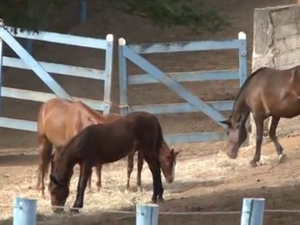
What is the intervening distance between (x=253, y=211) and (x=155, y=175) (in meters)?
4.26

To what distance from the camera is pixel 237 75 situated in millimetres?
13125

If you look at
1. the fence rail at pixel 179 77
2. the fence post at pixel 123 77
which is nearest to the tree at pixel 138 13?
the fence rail at pixel 179 77

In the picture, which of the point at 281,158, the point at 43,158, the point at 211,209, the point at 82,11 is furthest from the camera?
the point at 82,11

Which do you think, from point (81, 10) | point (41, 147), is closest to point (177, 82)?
point (41, 147)

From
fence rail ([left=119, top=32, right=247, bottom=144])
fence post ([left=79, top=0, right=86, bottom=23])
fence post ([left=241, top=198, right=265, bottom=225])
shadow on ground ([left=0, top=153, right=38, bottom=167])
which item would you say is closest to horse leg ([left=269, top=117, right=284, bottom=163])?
fence rail ([left=119, top=32, right=247, bottom=144])

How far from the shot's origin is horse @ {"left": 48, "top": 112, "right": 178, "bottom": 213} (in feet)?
28.1

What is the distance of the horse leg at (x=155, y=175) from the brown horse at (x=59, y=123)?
69 centimetres

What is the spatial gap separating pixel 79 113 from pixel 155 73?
133 inches

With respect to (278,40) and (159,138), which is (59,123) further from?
(278,40)

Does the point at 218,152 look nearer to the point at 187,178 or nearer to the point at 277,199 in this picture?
the point at 187,178

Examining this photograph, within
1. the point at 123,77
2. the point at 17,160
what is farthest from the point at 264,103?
the point at 17,160

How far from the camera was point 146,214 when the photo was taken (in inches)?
190

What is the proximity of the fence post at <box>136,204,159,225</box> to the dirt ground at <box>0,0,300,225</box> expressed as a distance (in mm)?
2878

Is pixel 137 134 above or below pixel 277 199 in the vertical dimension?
above
